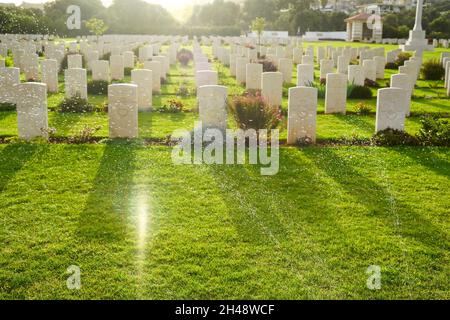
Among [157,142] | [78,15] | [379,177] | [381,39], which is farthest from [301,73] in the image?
[78,15]

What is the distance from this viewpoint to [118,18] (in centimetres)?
6950

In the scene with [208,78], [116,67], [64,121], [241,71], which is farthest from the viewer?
[116,67]

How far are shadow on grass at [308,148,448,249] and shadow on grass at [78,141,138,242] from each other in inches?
112

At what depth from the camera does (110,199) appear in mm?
6578

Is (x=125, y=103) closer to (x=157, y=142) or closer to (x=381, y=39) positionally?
(x=157, y=142)

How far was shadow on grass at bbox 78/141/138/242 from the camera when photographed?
5.62 m

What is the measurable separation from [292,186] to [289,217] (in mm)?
1169

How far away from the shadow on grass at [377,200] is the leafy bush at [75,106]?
634 centimetres

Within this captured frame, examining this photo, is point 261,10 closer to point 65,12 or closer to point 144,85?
point 65,12

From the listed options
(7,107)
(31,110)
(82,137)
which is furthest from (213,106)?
(7,107)

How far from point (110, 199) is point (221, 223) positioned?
153 centimetres

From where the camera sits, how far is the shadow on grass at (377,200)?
567 cm

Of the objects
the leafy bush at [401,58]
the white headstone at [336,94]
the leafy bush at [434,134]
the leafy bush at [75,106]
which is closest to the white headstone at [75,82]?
the leafy bush at [75,106]

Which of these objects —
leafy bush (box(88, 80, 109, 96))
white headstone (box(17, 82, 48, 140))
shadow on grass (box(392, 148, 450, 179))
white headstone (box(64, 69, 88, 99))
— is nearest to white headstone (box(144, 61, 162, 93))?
leafy bush (box(88, 80, 109, 96))
